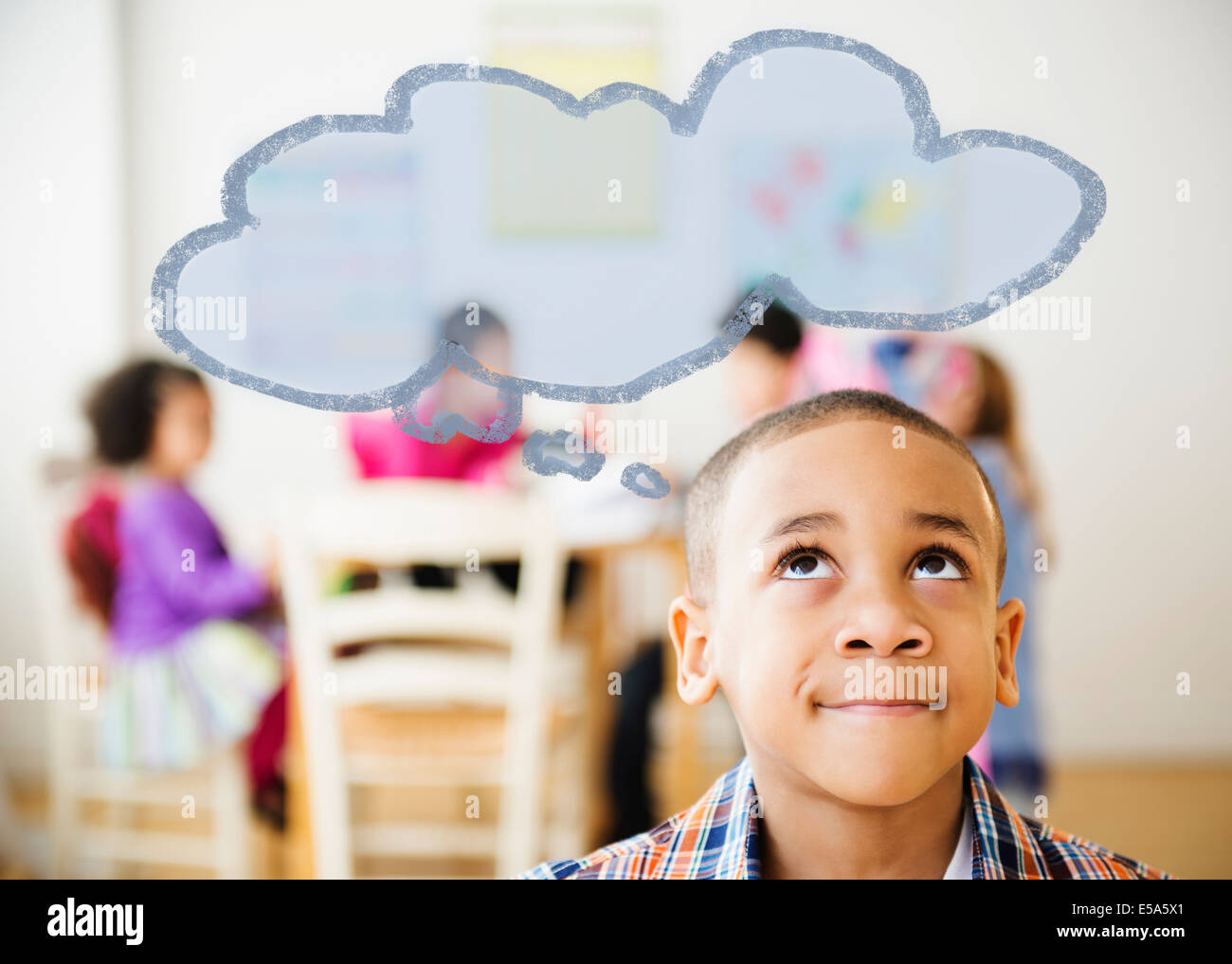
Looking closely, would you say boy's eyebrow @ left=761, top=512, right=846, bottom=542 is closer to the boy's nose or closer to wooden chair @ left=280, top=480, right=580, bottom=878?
the boy's nose

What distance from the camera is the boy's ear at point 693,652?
22.7 inches

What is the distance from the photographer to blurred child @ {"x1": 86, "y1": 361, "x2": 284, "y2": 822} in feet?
3.64

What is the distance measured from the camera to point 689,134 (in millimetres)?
764

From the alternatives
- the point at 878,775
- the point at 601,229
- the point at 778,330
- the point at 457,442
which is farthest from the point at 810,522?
the point at 457,442

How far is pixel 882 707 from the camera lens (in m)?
0.52

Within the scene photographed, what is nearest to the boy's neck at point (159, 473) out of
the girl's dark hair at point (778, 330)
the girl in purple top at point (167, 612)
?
the girl in purple top at point (167, 612)

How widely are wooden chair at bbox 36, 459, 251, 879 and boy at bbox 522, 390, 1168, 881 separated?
737 millimetres

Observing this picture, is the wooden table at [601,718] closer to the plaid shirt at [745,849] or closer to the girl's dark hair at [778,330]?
the girl's dark hair at [778,330]

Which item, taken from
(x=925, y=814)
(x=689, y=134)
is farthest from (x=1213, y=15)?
(x=925, y=814)

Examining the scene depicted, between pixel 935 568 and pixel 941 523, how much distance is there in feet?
0.08

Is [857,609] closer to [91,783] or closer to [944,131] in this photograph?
[944,131]

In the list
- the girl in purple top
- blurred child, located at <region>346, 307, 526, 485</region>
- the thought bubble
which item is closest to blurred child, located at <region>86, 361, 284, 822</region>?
the girl in purple top

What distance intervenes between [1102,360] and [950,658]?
1.66 ft
